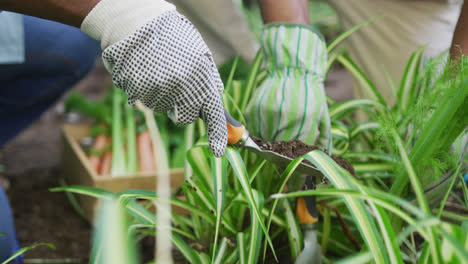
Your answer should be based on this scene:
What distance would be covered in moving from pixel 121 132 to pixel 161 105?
1.07m

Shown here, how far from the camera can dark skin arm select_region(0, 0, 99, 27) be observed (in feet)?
1.95

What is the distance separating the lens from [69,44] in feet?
4.39

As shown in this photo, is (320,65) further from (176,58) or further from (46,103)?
(46,103)

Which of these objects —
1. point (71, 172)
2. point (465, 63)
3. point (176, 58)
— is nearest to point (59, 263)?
point (71, 172)

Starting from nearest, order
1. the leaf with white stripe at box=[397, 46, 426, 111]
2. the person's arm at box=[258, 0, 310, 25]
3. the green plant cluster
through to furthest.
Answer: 1. the green plant cluster
2. the person's arm at box=[258, 0, 310, 25]
3. the leaf with white stripe at box=[397, 46, 426, 111]

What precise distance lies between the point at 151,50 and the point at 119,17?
0.08 meters

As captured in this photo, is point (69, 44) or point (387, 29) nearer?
point (69, 44)

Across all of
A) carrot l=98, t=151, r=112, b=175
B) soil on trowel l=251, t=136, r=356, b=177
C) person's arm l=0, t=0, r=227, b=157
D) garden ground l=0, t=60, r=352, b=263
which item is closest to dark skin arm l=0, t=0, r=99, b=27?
person's arm l=0, t=0, r=227, b=157

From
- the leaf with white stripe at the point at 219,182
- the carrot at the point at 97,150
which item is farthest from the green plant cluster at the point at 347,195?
the carrot at the point at 97,150

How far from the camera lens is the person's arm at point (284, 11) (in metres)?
0.98

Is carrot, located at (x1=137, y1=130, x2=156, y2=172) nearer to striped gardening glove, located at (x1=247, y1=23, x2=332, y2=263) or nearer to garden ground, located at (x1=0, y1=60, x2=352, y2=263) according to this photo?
garden ground, located at (x1=0, y1=60, x2=352, y2=263)

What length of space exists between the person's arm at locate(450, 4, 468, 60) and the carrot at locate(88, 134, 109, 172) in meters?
1.34

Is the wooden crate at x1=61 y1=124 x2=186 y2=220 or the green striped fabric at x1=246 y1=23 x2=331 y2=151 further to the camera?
the wooden crate at x1=61 y1=124 x2=186 y2=220

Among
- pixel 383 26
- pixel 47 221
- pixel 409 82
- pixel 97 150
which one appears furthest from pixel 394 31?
pixel 47 221
